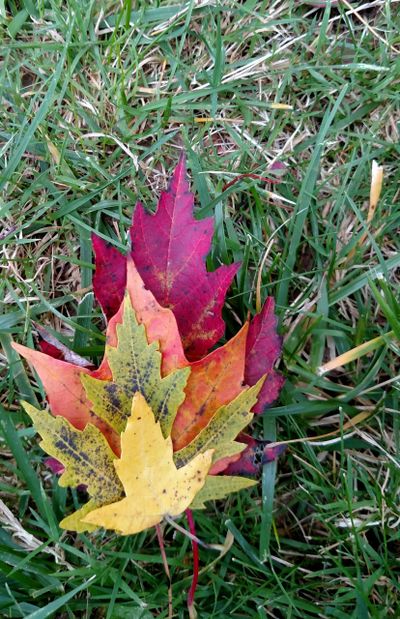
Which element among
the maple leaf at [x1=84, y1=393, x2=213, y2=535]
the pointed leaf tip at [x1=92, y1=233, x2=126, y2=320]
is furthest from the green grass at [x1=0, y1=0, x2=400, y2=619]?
the maple leaf at [x1=84, y1=393, x2=213, y2=535]

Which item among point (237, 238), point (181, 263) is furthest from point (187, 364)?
point (237, 238)

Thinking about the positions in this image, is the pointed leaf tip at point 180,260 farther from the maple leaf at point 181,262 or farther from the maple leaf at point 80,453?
the maple leaf at point 80,453

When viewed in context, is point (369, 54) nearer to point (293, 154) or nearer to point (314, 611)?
point (293, 154)

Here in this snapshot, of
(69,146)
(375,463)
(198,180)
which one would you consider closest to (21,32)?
(69,146)

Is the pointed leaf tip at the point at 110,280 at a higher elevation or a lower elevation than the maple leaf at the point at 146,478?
higher

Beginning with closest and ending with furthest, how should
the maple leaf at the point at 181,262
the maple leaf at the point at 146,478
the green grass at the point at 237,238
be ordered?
1. the maple leaf at the point at 146,478
2. the maple leaf at the point at 181,262
3. the green grass at the point at 237,238

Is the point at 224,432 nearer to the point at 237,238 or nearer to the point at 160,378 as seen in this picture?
the point at 160,378

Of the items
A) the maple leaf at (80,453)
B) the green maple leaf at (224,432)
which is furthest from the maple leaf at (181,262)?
the maple leaf at (80,453)

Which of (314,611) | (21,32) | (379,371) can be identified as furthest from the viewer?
(21,32)
